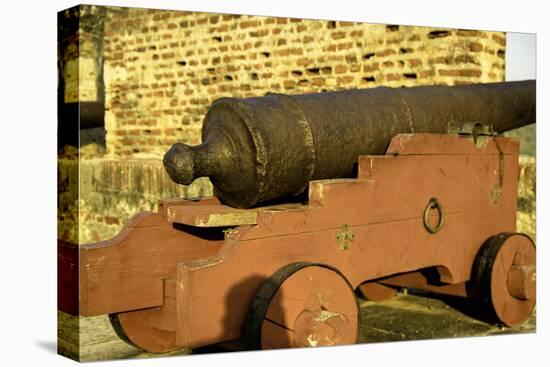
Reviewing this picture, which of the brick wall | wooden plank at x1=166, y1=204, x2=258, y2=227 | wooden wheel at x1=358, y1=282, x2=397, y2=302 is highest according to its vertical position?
the brick wall

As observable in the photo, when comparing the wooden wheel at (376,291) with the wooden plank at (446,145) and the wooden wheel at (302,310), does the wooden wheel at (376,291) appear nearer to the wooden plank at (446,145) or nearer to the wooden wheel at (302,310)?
the wooden plank at (446,145)

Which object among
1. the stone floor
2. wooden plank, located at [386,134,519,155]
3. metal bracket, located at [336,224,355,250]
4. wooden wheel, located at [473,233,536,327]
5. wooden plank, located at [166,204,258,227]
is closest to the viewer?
wooden plank, located at [166,204,258,227]

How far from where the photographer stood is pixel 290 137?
14.8 feet

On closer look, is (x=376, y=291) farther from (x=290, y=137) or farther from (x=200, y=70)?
(x=200, y=70)

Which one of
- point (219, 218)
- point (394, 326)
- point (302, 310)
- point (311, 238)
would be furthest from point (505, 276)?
point (219, 218)

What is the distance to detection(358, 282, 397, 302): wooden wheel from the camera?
6337mm

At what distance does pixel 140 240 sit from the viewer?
4578mm

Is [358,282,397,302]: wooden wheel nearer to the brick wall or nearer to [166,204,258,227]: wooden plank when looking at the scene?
the brick wall

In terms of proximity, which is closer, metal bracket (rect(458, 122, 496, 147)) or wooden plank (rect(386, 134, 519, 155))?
wooden plank (rect(386, 134, 519, 155))

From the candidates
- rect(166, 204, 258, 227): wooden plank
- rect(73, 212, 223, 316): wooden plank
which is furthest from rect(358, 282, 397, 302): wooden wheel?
rect(166, 204, 258, 227): wooden plank

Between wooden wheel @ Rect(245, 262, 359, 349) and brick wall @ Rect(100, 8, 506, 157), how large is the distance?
3.57 metres

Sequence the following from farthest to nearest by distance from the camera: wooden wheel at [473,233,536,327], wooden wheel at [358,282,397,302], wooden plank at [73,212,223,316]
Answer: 1. wooden wheel at [358,282,397,302]
2. wooden wheel at [473,233,536,327]
3. wooden plank at [73,212,223,316]

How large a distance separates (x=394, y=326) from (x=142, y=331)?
203 cm

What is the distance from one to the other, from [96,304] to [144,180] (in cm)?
389
